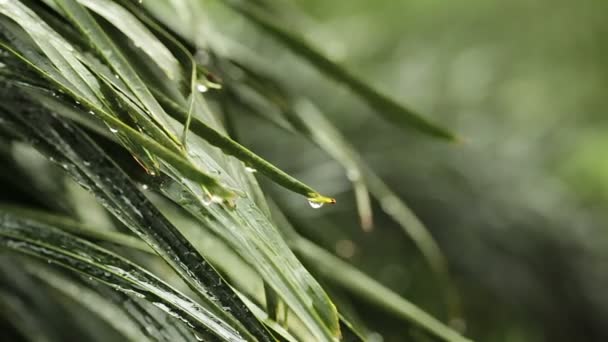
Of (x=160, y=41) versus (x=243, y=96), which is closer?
(x=160, y=41)

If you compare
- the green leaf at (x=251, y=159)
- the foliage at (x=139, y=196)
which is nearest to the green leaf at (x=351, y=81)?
the foliage at (x=139, y=196)

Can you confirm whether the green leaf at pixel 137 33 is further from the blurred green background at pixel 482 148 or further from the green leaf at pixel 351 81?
the blurred green background at pixel 482 148

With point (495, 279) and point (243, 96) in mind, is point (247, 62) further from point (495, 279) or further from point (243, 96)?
point (495, 279)

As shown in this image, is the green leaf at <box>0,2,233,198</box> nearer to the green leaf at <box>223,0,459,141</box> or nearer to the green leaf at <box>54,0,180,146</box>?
the green leaf at <box>54,0,180,146</box>

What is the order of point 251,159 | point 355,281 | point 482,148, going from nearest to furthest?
point 251,159 < point 355,281 < point 482,148

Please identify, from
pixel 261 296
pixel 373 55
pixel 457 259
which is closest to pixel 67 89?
pixel 261 296

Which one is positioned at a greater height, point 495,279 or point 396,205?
point 495,279

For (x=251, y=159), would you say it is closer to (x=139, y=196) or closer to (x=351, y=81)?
(x=139, y=196)

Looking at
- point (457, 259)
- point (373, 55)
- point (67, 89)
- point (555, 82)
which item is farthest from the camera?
point (555, 82)

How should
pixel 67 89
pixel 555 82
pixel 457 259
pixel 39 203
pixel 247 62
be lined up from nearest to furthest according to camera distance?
pixel 67 89 → pixel 39 203 → pixel 247 62 → pixel 457 259 → pixel 555 82

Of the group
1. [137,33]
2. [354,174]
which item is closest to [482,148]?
[354,174]
